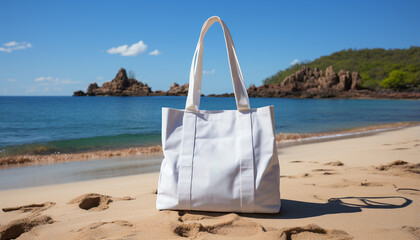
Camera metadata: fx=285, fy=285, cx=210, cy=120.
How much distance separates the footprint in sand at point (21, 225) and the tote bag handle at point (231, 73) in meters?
1.39

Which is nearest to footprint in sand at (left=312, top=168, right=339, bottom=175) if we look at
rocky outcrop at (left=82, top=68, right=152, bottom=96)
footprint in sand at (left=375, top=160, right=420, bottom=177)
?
footprint in sand at (left=375, top=160, right=420, bottom=177)

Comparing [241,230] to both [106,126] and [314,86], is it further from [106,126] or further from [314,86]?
[314,86]

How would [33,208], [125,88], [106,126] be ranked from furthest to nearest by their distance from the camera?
[125,88]
[106,126]
[33,208]

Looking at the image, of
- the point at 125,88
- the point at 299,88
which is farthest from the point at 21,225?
the point at 125,88

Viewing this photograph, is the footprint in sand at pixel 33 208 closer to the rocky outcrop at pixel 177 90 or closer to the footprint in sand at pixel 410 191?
the footprint in sand at pixel 410 191

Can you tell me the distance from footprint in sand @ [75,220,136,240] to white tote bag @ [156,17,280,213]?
0.35m

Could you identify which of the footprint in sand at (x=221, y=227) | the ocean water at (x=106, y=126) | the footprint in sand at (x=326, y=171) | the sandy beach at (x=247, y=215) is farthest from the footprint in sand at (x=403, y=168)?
the ocean water at (x=106, y=126)

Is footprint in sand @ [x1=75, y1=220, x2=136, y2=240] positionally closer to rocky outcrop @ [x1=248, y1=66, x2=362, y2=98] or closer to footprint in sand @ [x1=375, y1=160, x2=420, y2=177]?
Result: footprint in sand @ [x1=375, y1=160, x2=420, y2=177]

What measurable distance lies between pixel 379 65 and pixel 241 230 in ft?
425

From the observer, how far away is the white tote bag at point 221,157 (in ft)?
6.89

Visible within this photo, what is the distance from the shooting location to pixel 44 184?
421cm

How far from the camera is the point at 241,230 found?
6.22 feet

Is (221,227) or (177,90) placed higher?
(177,90)

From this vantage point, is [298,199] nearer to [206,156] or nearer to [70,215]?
[206,156]
